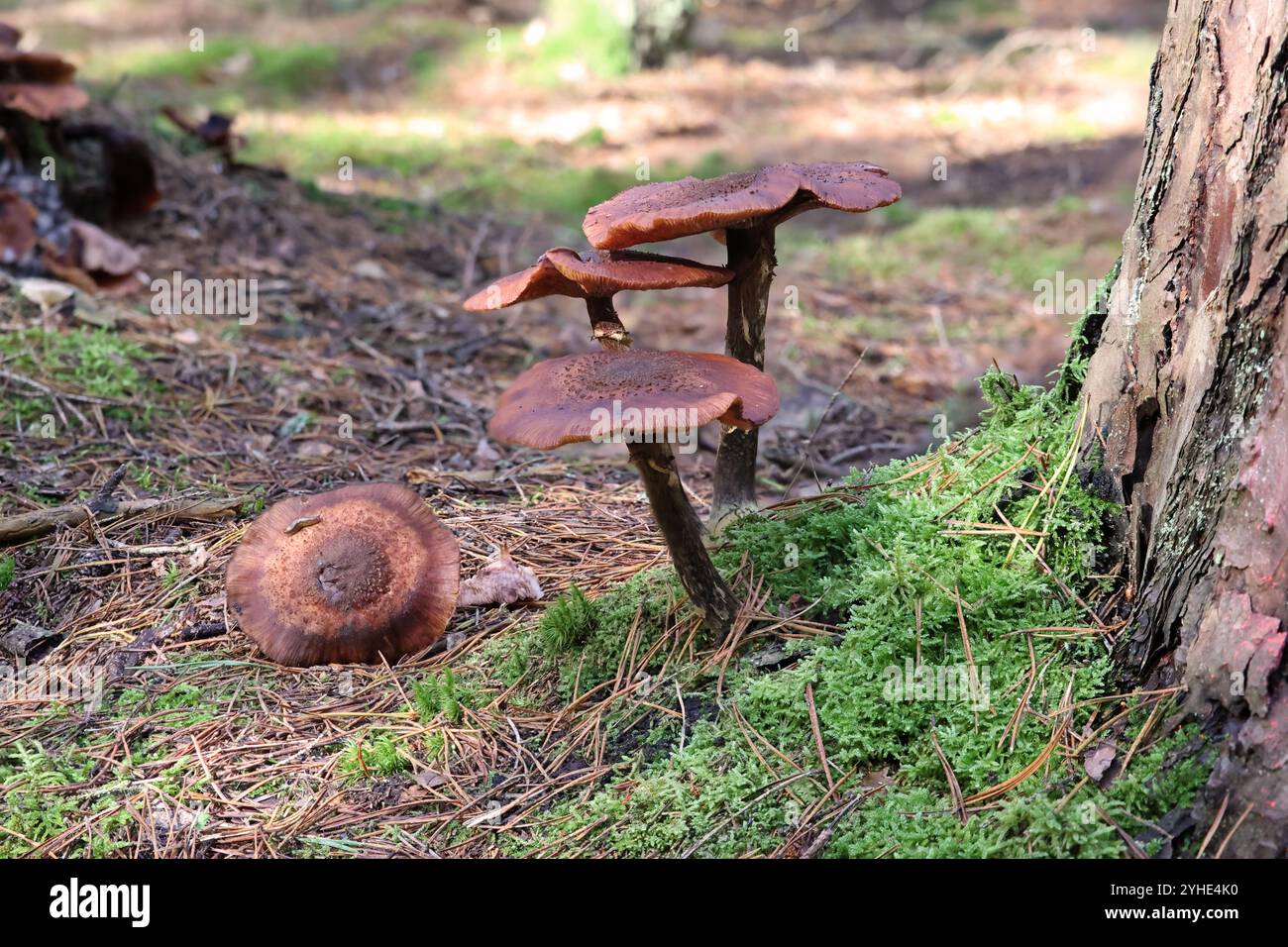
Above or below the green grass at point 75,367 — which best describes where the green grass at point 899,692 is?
below

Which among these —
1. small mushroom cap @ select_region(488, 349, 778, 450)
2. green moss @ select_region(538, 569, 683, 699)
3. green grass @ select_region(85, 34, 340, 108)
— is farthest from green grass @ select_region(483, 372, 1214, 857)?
green grass @ select_region(85, 34, 340, 108)

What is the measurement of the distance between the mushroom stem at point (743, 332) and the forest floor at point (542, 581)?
17 cm

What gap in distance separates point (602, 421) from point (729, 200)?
2.22 ft

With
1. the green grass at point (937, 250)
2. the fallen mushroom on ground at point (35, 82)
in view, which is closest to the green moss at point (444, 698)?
the fallen mushroom on ground at point (35, 82)

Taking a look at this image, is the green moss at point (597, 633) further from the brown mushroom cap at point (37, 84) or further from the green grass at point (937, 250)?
the green grass at point (937, 250)

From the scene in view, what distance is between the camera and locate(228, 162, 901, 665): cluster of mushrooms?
233 cm

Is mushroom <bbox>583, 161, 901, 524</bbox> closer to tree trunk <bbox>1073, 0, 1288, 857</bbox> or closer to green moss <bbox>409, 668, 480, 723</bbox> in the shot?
tree trunk <bbox>1073, 0, 1288, 857</bbox>

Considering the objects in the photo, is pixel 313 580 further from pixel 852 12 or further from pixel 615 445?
pixel 852 12

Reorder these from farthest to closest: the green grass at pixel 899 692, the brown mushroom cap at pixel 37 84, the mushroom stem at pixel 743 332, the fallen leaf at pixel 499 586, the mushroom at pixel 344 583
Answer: the brown mushroom cap at pixel 37 84 → the fallen leaf at pixel 499 586 → the mushroom at pixel 344 583 → the mushroom stem at pixel 743 332 → the green grass at pixel 899 692

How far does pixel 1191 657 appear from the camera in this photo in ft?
7.39

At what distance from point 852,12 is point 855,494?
16721 mm

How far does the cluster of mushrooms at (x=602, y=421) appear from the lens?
7.64 ft

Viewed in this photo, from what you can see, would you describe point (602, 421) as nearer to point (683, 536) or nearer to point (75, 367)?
point (683, 536)
